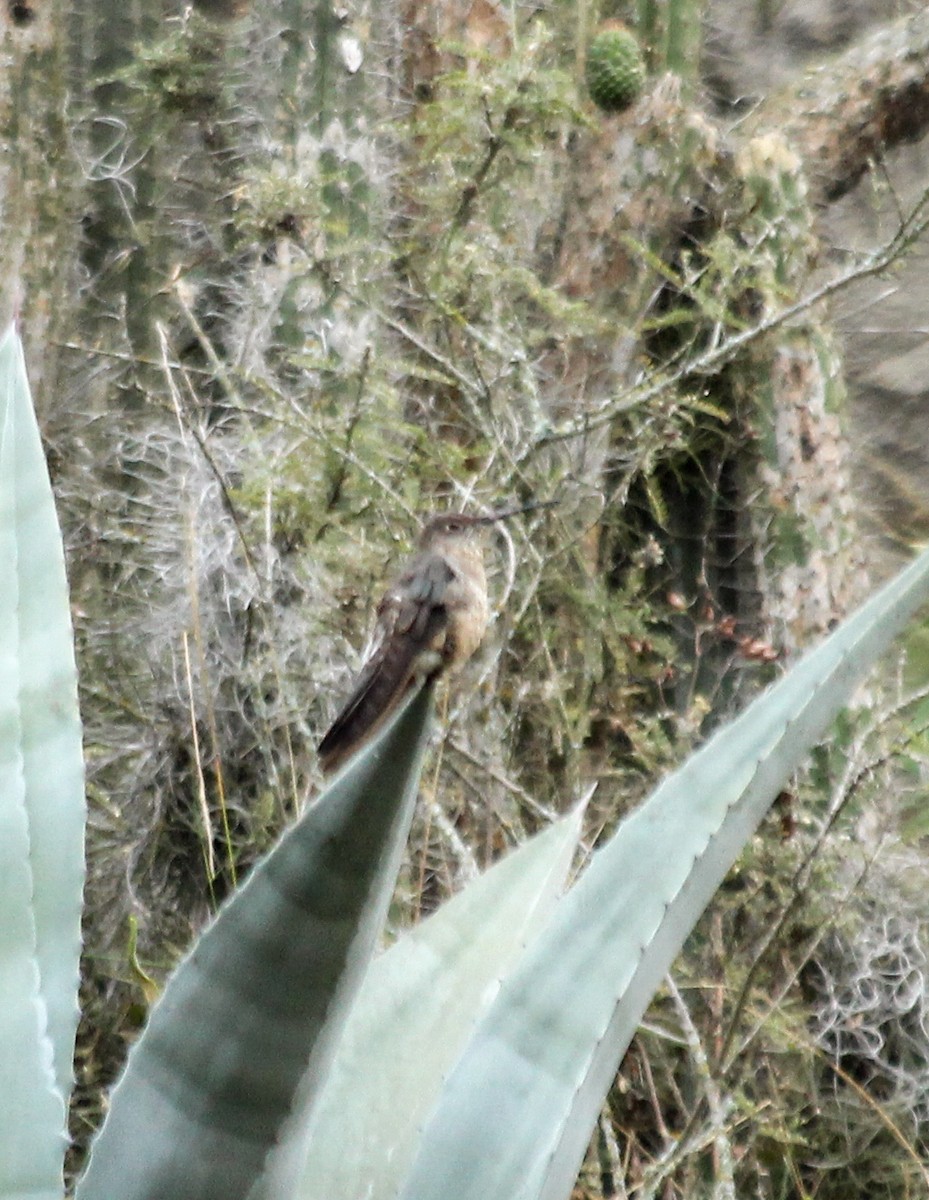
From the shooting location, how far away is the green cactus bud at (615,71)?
3.33 meters

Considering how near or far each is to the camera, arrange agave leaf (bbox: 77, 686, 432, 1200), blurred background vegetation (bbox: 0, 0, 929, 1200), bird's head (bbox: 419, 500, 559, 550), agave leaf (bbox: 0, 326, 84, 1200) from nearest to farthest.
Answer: agave leaf (bbox: 77, 686, 432, 1200) → agave leaf (bbox: 0, 326, 84, 1200) → bird's head (bbox: 419, 500, 559, 550) → blurred background vegetation (bbox: 0, 0, 929, 1200)

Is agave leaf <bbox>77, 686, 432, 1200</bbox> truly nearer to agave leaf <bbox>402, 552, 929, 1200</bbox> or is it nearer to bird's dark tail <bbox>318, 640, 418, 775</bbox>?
agave leaf <bbox>402, 552, 929, 1200</bbox>

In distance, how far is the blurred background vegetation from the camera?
250 cm

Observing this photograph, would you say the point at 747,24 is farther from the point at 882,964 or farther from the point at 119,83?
the point at 882,964

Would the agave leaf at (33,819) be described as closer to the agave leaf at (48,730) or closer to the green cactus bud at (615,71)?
the agave leaf at (48,730)

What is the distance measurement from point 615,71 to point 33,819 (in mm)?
2841

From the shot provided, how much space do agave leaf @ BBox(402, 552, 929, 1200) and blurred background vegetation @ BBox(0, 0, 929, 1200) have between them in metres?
1.13

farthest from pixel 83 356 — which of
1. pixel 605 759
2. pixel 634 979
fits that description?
pixel 634 979

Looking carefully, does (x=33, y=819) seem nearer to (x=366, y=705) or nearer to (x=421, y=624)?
(x=366, y=705)

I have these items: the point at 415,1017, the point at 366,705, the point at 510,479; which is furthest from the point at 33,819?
the point at 510,479

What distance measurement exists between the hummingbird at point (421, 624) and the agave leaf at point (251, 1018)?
25.7 inches

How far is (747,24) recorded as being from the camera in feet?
19.4

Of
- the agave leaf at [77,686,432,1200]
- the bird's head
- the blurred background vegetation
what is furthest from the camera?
the blurred background vegetation

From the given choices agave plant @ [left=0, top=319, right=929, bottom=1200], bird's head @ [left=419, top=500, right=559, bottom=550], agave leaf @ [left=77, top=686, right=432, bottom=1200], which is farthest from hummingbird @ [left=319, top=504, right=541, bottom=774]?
agave leaf @ [left=77, top=686, right=432, bottom=1200]
